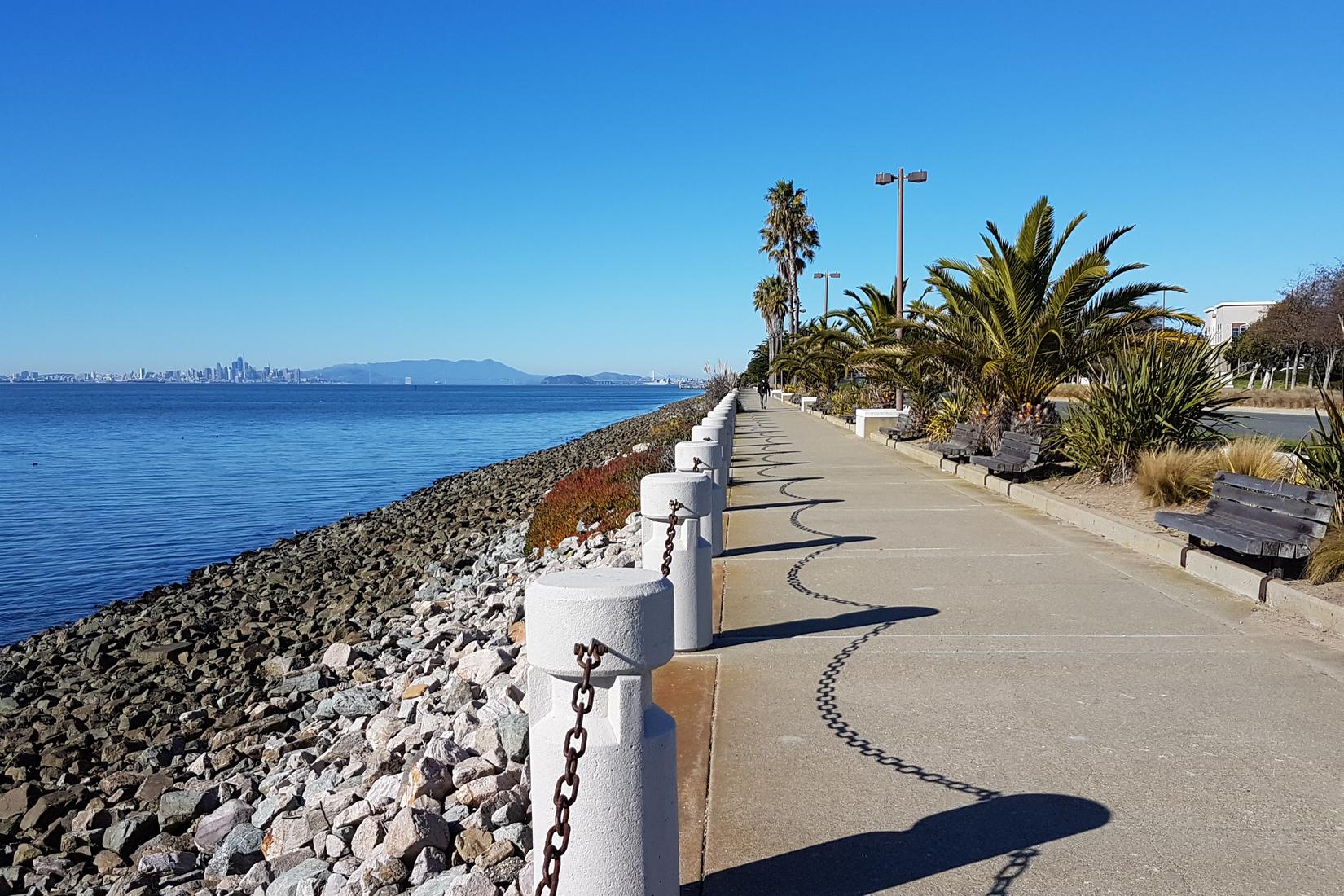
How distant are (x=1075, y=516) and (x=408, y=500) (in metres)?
19.0

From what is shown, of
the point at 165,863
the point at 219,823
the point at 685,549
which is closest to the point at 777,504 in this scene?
the point at 685,549

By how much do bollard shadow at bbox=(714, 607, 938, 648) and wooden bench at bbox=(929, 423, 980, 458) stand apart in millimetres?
9435

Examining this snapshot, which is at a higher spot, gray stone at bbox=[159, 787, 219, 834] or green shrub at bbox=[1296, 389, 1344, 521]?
green shrub at bbox=[1296, 389, 1344, 521]

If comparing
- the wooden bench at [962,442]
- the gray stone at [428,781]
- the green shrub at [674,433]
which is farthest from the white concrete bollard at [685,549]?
the green shrub at [674,433]

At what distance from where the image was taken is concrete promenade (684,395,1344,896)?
3.56m

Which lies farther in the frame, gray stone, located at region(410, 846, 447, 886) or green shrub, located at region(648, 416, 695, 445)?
green shrub, located at region(648, 416, 695, 445)

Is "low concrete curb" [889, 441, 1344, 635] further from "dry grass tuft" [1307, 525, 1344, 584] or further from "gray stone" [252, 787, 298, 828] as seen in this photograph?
"gray stone" [252, 787, 298, 828]

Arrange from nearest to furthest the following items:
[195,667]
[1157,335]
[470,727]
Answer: [470,727], [195,667], [1157,335]

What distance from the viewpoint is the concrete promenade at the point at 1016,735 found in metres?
3.56

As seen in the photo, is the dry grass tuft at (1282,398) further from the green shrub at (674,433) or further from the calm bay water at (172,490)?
the calm bay water at (172,490)

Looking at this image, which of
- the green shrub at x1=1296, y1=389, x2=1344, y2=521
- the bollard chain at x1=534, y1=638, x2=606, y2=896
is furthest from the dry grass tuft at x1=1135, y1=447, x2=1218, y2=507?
the bollard chain at x1=534, y1=638, x2=606, y2=896

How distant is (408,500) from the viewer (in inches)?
1030

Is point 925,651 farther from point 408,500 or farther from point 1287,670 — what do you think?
point 408,500

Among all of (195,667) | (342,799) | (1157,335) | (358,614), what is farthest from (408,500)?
(342,799)
